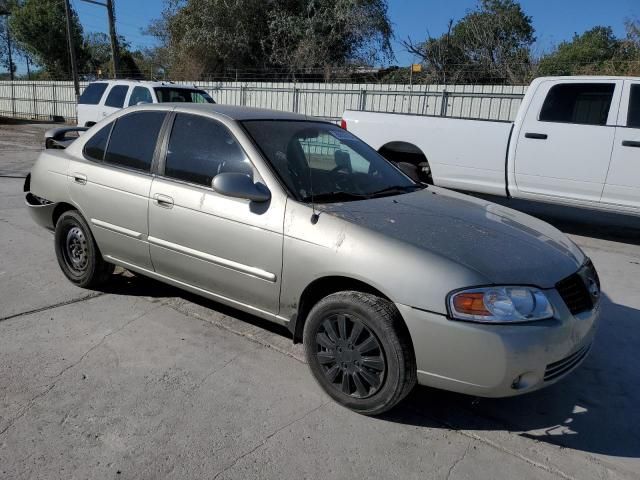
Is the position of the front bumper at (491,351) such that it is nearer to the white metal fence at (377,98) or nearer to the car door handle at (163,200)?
the car door handle at (163,200)

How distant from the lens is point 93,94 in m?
13.5

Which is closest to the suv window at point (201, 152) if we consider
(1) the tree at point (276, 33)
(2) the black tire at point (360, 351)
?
(2) the black tire at point (360, 351)

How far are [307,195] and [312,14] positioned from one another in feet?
90.3

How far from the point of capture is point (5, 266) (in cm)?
513

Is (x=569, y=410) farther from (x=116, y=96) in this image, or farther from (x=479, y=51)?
(x=479, y=51)

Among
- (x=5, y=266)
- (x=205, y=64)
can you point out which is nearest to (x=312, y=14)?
(x=205, y=64)

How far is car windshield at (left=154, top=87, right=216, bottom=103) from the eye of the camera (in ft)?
39.9

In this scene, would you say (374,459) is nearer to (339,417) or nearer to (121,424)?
(339,417)

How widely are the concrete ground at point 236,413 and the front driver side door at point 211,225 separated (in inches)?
18.0

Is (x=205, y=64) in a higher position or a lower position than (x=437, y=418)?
higher

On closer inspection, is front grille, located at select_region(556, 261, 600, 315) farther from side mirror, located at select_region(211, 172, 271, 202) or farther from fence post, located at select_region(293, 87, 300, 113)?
fence post, located at select_region(293, 87, 300, 113)

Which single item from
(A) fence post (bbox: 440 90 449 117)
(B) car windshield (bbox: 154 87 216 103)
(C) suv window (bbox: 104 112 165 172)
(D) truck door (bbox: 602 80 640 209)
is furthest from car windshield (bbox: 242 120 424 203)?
(A) fence post (bbox: 440 90 449 117)

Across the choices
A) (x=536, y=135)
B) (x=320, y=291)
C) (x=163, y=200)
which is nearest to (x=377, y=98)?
(x=536, y=135)

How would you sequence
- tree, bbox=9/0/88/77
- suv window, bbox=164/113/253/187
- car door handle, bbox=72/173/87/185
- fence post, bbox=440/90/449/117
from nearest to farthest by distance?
suv window, bbox=164/113/253/187 < car door handle, bbox=72/173/87/185 < fence post, bbox=440/90/449/117 < tree, bbox=9/0/88/77
